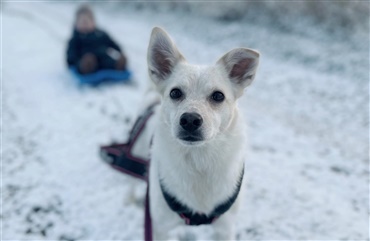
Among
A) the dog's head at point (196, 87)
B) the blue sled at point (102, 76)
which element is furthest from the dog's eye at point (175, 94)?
the blue sled at point (102, 76)

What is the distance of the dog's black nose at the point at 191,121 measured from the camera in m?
2.17

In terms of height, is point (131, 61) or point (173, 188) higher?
point (131, 61)

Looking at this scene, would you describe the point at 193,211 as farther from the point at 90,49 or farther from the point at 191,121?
the point at 90,49

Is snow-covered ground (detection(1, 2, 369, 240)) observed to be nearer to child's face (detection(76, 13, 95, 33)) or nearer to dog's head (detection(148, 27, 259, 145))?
child's face (detection(76, 13, 95, 33))

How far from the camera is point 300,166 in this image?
3.90 metres

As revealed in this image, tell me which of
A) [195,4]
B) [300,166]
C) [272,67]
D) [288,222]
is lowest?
[288,222]

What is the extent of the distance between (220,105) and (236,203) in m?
0.77

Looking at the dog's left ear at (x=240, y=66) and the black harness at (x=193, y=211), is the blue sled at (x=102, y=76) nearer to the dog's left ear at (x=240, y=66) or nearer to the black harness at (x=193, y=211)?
the dog's left ear at (x=240, y=66)

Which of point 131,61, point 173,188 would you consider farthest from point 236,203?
point 131,61

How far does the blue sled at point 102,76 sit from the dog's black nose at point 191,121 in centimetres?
424

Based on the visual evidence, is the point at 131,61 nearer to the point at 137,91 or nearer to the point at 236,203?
the point at 137,91

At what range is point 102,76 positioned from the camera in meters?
6.10

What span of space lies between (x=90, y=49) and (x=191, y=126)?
486cm

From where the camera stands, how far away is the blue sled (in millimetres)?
5996
